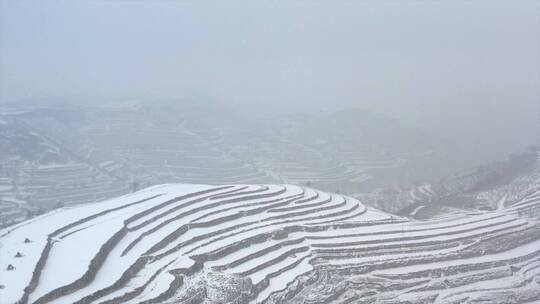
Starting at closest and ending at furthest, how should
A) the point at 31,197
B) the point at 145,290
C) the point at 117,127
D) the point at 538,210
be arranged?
1. the point at 145,290
2. the point at 538,210
3. the point at 31,197
4. the point at 117,127

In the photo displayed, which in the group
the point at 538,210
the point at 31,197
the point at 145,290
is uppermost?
the point at 31,197

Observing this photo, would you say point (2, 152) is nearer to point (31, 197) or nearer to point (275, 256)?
point (31, 197)

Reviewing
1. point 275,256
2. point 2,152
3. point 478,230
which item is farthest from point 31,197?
point 478,230

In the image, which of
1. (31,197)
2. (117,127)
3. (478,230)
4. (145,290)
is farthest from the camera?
(117,127)

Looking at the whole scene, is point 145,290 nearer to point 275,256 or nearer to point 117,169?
point 275,256

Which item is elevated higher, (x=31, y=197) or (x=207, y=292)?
(x=31, y=197)

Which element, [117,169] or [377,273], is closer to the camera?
[377,273]
